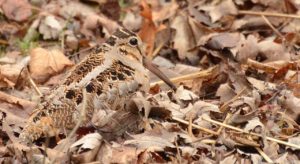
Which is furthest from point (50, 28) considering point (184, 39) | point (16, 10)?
point (184, 39)

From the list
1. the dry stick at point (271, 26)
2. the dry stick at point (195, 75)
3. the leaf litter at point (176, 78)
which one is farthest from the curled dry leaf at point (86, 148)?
the dry stick at point (271, 26)

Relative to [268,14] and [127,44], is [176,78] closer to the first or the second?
[127,44]

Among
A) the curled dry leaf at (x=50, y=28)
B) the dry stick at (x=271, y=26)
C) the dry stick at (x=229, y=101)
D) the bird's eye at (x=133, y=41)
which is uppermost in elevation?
the bird's eye at (x=133, y=41)

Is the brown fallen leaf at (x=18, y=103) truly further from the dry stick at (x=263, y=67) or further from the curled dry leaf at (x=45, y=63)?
the dry stick at (x=263, y=67)

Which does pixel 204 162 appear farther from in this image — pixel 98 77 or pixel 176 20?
pixel 176 20

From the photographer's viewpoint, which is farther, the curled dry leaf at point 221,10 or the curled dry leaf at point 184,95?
the curled dry leaf at point 221,10

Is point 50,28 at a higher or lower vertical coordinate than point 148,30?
higher

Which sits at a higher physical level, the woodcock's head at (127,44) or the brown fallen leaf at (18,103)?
the woodcock's head at (127,44)
